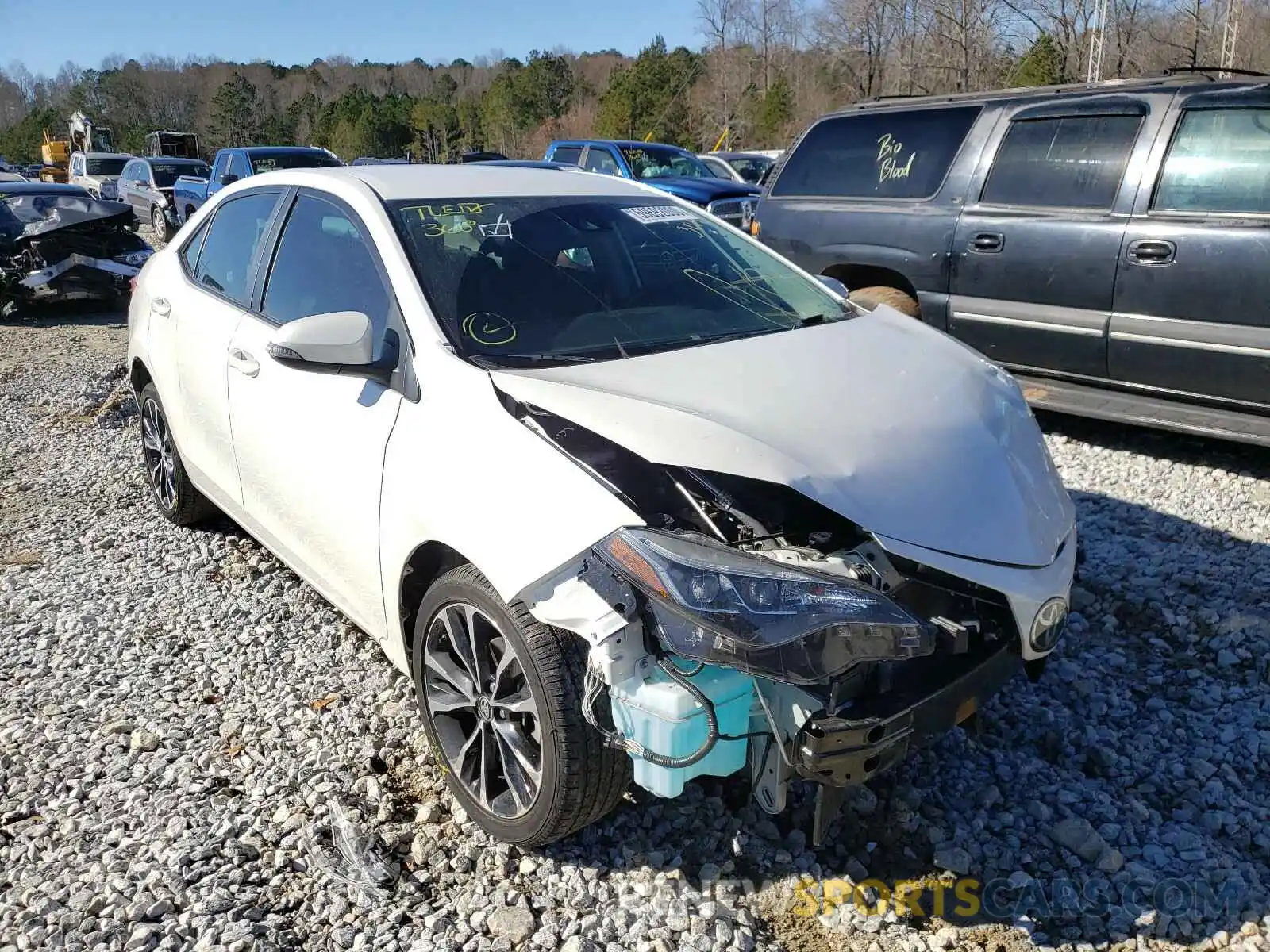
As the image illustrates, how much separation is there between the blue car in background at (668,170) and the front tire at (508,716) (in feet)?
38.2

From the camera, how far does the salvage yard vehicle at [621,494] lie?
2.17 meters

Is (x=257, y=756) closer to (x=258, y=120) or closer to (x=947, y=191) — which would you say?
(x=947, y=191)

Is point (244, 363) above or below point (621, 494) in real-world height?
above

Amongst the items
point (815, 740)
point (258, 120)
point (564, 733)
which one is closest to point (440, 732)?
point (564, 733)

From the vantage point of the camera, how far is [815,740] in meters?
2.11

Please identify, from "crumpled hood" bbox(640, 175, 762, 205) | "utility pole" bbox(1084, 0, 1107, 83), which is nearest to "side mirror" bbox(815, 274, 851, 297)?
"crumpled hood" bbox(640, 175, 762, 205)

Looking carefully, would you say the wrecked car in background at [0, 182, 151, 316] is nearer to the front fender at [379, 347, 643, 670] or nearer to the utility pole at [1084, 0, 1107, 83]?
the front fender at [379, 347, 643, 670]

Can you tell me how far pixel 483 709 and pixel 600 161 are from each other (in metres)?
13.9

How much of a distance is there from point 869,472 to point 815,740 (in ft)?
2.18

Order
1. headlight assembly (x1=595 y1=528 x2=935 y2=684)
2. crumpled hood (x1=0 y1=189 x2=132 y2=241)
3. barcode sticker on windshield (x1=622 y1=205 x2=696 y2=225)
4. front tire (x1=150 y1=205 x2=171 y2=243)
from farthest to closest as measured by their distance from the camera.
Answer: front tire (x1=150 y1=205 x2=171 y2=243), crumpled hood (x1=0 y1=189 x2=132 y2=241), barcode sticker on windshield (x1=622 y1=205 x2=696 y2=225), headlight assembly (x1=595 y1=528 x2=935 y2=684)

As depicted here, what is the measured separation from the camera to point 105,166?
2730 centimetres

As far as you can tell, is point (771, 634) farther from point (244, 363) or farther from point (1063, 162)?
point (1063, 162)

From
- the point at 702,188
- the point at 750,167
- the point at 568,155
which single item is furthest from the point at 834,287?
the point at 750,167

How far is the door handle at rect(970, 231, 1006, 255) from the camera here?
5762 mm
